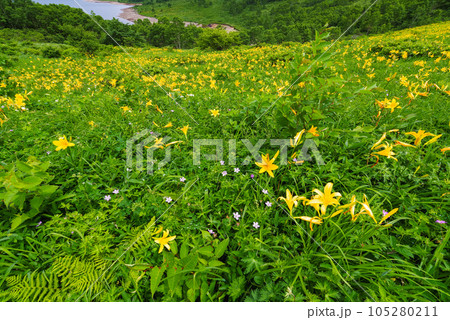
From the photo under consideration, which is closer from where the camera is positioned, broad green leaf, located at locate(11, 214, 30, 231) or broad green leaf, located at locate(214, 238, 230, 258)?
broad green leaf, located at locate(214, 238, 230, 258)

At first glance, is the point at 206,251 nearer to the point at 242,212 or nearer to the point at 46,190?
the point at 242,212

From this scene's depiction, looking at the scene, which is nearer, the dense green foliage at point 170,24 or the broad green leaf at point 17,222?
the broad green leaf at point 17,222

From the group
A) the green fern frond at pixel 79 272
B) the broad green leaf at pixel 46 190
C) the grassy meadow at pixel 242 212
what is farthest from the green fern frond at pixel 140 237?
the broad green leaf at pixel 46 190

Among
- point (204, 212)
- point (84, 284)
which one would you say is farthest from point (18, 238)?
point (204, 212)

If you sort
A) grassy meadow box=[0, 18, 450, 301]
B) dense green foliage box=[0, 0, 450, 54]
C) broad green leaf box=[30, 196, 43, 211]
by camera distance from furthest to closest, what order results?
dense green foliage box=[0, 0, 450, 54]
broad green leaf box=[30, 196, 43, 211]
grassy meadow box=[0, 18, 450, 301]

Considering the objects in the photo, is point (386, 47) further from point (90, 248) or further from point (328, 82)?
point (90, 248)

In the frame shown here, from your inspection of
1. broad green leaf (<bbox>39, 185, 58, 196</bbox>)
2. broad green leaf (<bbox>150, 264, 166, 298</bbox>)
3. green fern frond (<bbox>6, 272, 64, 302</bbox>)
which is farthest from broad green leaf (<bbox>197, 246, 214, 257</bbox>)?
broad green leaf (<bbox>39, 185, 58, 196</bbox>)

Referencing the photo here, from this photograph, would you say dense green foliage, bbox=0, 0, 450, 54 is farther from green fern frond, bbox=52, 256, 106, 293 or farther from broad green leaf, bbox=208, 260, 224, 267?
broad green leaf, bbox=208, 260, 224, 267

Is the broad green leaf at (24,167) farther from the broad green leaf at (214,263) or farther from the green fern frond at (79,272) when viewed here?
the broad green leaf at (214,263)

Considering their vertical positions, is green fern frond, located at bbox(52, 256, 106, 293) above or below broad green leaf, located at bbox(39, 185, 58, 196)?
below

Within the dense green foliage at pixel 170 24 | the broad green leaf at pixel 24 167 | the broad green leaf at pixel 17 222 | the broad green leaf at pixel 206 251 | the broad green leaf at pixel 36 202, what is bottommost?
the broad green leaf at pixel 206 251
